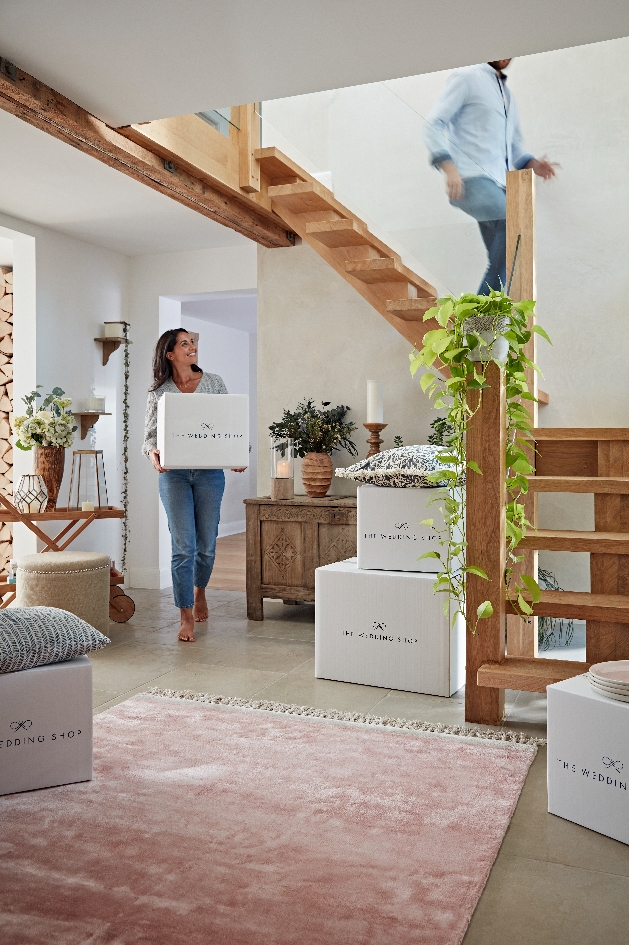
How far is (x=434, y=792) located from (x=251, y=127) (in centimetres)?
321

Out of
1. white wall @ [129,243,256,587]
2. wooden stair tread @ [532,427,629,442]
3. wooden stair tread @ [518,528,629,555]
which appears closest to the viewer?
wooden stair tread @ [518,528,629,555]

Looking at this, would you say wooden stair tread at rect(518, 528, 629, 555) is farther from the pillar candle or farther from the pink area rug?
the pillar candle

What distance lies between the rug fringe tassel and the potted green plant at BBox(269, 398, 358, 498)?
1.72m

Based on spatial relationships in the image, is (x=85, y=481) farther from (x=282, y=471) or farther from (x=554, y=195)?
(x=554, y=195)

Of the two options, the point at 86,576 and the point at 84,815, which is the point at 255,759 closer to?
the point at 84,815

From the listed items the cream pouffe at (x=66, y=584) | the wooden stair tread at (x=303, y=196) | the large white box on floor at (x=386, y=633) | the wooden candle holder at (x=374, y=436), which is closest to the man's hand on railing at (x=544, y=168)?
the wooden stair tread at (x=303, y=196)

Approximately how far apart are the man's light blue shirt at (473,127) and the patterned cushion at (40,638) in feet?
8.86

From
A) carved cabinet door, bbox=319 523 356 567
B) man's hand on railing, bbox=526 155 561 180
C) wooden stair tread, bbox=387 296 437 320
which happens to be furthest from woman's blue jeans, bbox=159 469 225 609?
man's hand on railing, bbox=526 155 561 180

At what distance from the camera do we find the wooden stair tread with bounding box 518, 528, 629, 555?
2795mm

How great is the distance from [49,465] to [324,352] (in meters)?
1.66

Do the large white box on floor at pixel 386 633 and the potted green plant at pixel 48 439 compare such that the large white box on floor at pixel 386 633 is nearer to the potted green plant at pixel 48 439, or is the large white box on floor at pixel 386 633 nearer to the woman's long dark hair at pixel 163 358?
the woman's long dark hair at pixel 163 358

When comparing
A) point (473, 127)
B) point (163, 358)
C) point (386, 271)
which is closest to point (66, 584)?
point (163, 358)

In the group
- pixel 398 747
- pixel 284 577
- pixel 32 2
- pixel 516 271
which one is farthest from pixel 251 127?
pixel 398 747

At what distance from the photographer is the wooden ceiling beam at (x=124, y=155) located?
292 cm
